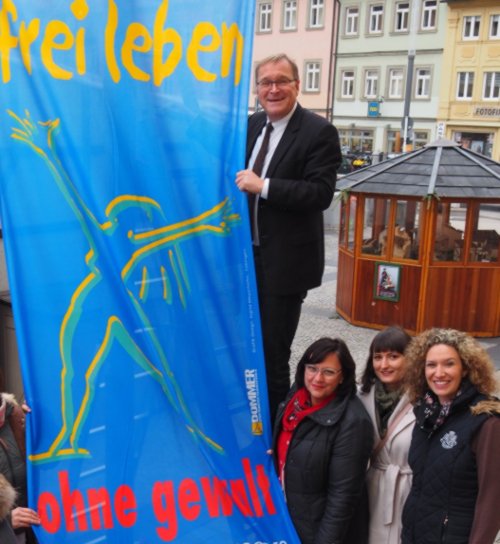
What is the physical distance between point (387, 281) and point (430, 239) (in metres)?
0.78

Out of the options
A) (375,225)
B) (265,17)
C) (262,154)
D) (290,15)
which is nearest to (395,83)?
(290,15)

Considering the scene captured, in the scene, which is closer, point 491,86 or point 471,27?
point 491,86

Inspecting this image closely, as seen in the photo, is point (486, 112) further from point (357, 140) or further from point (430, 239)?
point (430, 239)

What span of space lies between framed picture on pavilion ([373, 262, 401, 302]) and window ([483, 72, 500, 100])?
26864 mm

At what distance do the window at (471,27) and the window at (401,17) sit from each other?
301cm

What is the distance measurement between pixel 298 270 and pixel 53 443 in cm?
127

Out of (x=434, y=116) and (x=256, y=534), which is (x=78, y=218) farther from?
(x=434, y=116)

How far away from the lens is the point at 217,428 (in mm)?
2668

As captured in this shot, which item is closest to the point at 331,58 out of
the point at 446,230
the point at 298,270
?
the point at 446,230

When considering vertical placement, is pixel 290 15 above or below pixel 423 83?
above

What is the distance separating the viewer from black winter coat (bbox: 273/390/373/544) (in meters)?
2.62

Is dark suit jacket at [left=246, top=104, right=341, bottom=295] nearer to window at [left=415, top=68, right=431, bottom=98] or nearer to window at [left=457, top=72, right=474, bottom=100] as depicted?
window at [left=457, top=72, right=474, bottom=100]

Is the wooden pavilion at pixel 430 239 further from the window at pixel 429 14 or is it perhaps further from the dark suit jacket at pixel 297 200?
the window at pixel 429 14

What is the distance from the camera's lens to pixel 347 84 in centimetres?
3662
